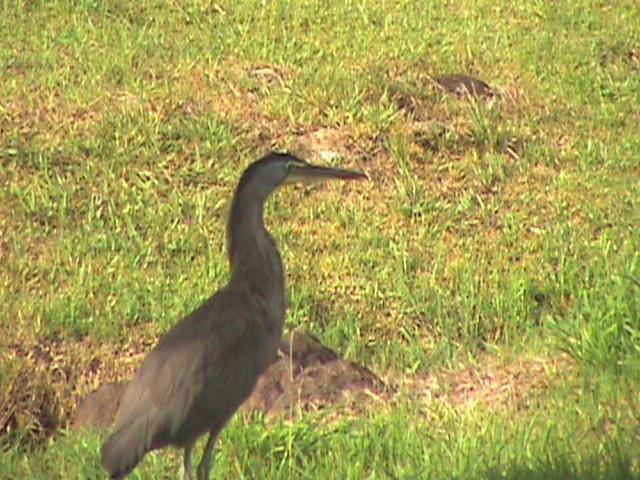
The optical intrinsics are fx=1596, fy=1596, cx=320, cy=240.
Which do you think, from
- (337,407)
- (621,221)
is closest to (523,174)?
(621,221)

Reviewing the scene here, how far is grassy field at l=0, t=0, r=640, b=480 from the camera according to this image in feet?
20.2

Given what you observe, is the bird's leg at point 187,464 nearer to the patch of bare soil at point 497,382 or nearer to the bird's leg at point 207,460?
the bird's leg at point 207,460

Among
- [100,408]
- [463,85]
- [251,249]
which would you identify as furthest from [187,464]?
[463,85]

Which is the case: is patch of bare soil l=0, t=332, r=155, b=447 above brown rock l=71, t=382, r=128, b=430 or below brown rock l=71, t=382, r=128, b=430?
below

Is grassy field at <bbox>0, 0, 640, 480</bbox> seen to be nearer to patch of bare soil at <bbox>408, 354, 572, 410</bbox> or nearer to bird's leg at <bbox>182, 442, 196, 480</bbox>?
patch of bare soil at <bbox>408, 354, 572, 410</bbox>

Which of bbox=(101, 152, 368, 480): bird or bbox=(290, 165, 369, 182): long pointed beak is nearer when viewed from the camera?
bbox=(101, 152, 368, 480): bird

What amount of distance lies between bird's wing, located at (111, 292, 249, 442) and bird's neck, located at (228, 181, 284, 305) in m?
0.22

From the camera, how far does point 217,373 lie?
5.62 metres

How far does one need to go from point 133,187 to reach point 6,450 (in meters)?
2.59

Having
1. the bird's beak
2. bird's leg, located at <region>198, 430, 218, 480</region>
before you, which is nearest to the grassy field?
bird's leg, located at <region>198, 430, 218, 480</region>

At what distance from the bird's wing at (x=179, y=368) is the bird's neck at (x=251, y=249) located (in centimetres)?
22

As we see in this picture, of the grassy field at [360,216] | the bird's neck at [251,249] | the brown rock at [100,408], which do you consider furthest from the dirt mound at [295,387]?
the bird's neck at [251,249]

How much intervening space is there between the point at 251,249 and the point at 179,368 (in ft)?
2.20

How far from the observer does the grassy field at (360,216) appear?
6152 millimetres
